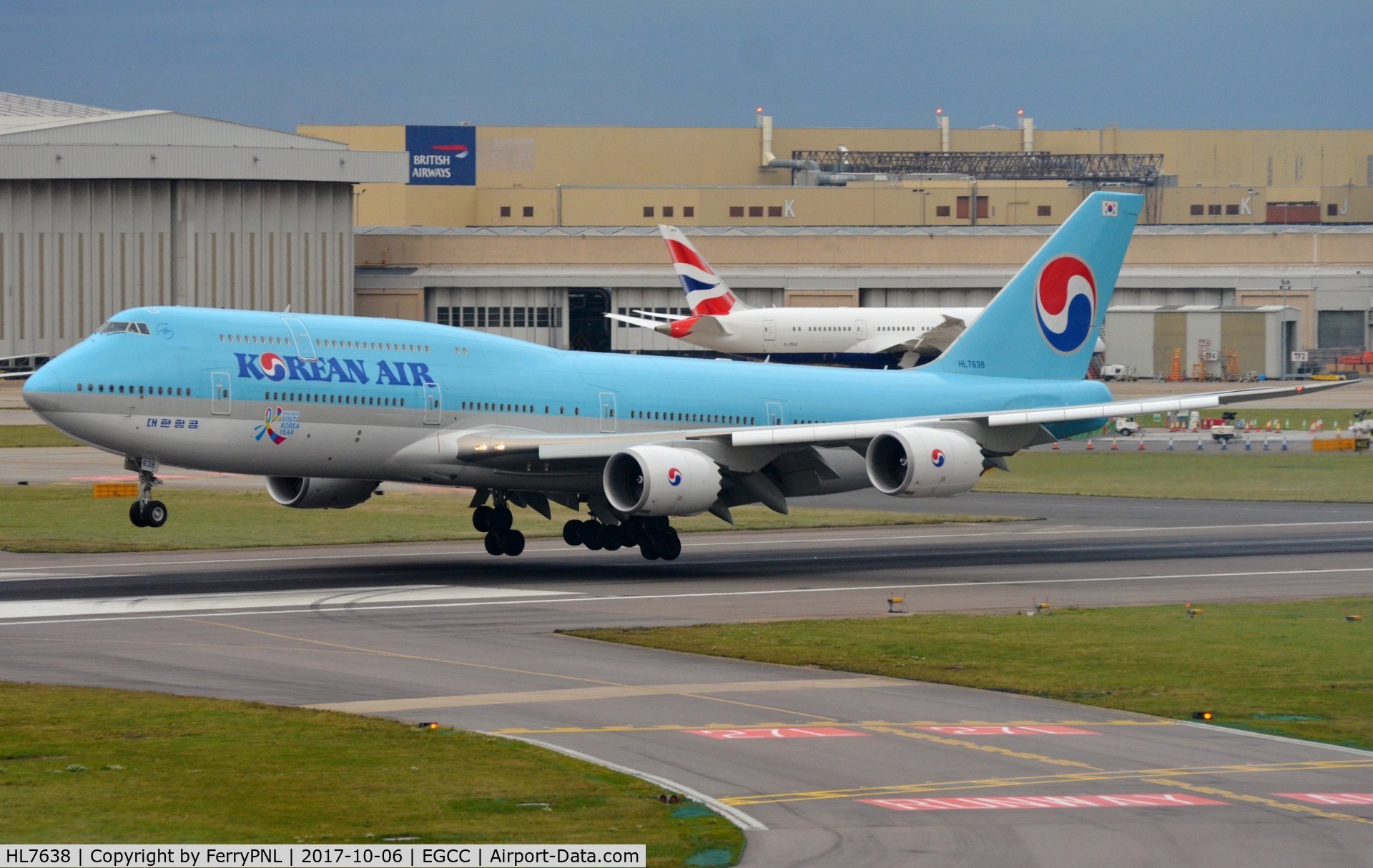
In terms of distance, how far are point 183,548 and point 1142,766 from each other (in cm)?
3227

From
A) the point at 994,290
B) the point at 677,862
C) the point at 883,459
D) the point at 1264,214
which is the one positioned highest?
the point at 1264,214

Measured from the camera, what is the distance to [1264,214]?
170125 millimetres

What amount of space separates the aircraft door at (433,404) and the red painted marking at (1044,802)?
78.8 feet

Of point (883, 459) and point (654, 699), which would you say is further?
point (883, 459)

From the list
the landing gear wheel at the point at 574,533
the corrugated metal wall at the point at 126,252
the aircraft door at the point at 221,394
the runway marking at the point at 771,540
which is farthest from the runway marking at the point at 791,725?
the corrugated metal wall at the point at 126,252

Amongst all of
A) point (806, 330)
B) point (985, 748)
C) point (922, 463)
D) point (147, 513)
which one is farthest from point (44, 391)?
point (806, 330)

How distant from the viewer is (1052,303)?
1970 inches

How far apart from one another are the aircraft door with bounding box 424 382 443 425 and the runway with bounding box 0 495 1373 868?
371cm

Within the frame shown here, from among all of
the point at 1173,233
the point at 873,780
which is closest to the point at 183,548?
the point at 873,780

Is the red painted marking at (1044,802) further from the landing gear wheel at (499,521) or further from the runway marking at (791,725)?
the landing gear wheel at (499,521)

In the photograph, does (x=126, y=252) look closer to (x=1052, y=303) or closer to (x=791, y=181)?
(x=791, y=181)

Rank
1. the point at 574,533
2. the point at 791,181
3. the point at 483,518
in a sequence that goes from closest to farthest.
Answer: the point at 483,518 < the point at 574,533 < the point at 791,181

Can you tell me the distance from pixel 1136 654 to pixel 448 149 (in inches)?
5751

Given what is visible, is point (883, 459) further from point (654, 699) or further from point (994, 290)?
point (994, 290)
